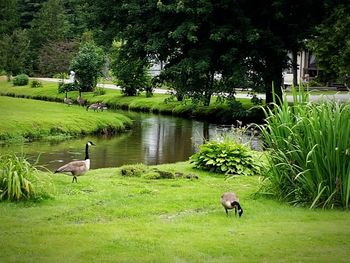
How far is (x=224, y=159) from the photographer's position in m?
15.9

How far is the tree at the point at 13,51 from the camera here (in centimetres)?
6209

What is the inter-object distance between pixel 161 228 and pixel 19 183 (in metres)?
3.38

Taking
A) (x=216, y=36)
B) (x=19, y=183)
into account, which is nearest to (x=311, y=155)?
(x=19, y=183)

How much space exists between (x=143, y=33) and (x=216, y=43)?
189 inches

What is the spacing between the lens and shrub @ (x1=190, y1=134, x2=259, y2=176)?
1571cm

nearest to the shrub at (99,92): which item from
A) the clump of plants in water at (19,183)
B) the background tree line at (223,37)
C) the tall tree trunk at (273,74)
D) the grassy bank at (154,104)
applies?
the grassy bank at (154,104)

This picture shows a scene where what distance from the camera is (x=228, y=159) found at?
15.9 m

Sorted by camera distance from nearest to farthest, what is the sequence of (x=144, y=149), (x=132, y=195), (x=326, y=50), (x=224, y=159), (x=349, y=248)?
1. (x=349, y=248)
2. (x=132, y=195)
3. (x=224, y=159)
4. (x=144, y=149)
5. (x=326, y=50)

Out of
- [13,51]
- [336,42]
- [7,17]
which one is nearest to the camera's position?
[336,42]

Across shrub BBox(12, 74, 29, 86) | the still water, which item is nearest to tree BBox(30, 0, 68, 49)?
shrub BBox(12, 74, 29, 86)

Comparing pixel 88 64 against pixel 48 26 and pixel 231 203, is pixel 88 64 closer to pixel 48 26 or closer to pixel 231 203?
pixel 48 26

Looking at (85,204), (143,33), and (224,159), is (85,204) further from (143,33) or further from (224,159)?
(143,33)

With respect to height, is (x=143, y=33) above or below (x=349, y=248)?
above

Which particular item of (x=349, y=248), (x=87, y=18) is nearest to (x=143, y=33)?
(x=87, y=18)
